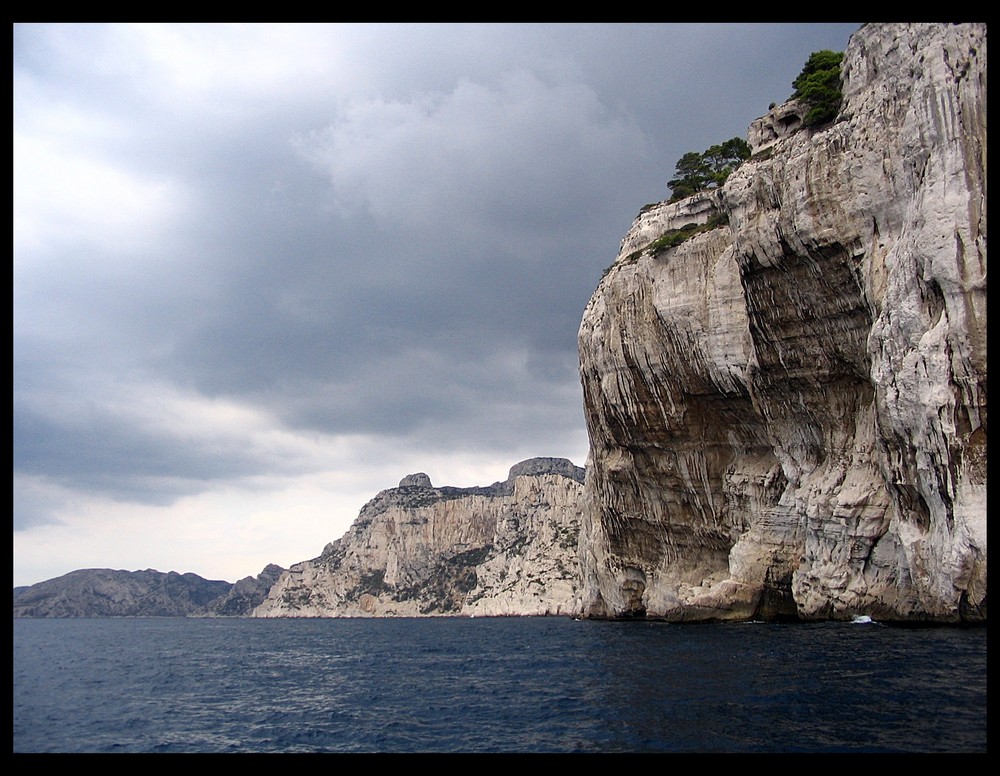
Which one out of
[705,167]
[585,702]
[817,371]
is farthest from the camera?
[705,167]

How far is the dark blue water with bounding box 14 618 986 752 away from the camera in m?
14.7

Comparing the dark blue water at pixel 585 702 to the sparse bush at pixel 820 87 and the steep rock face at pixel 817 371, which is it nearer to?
the steep rock face at pixel 817 371

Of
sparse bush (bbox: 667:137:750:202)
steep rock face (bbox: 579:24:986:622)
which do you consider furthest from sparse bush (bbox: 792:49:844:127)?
sparse bush (bbox: 667:137:750:202)

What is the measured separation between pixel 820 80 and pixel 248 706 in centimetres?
4413

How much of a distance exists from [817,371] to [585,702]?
95.7ft

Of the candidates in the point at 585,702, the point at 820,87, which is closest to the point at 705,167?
the point at 820,87

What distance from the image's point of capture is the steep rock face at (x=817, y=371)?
29.3m

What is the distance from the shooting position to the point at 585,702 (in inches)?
794

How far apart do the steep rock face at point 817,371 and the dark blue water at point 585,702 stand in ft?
17.6

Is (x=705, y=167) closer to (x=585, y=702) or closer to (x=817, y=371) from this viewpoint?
(x=817, y=371)

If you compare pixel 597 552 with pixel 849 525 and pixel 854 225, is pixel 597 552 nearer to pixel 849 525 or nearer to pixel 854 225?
pixel 849 525

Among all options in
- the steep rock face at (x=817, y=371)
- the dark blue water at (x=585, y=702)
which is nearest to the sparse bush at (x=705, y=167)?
the steep rock face at (x=817, y=371)

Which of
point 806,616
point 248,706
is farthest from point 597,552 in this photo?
point 248,706
